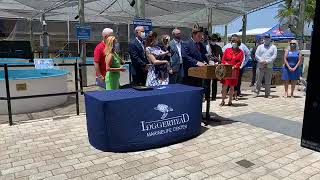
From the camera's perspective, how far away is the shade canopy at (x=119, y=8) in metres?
20.8

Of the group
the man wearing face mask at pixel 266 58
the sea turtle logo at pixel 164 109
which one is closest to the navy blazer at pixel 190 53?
the sea turtle logo at pixel 164 109

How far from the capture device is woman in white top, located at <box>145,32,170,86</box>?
5.68 meters

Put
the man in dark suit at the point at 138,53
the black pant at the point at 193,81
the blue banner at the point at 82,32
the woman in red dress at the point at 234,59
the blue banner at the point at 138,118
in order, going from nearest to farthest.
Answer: the blue banner at the point at 138,118
the man in dark suit at the point at 138,53
the black pant at the point at 193,81
the woman in red dress at the point at 234,59
the blue banner at the point at 82,32

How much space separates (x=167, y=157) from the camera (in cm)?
438

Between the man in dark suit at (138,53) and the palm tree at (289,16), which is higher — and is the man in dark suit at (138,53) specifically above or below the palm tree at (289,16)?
below

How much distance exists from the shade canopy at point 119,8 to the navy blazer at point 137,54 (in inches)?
595

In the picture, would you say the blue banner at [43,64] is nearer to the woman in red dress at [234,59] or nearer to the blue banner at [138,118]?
the woman in red dress at [234,59]

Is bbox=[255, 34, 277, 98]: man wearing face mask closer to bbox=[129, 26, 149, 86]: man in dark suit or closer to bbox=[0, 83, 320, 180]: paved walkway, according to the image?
bbox=[0, 83, 320, 180]: paved walkway

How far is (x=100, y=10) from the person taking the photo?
2464cm

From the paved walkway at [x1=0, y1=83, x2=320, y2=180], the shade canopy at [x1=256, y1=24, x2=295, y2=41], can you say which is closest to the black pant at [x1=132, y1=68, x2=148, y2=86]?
the paved walkway at [x1=0, y1=83, x2=320, y2=180]

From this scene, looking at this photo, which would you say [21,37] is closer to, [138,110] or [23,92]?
[23,92]

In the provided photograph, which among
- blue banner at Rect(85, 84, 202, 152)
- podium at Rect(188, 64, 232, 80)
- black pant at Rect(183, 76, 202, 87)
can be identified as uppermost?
podium at Rect(188, 64, 232, 80)

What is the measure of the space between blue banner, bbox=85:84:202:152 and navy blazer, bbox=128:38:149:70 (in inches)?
32.3

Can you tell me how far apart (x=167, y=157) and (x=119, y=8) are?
2104 cm
